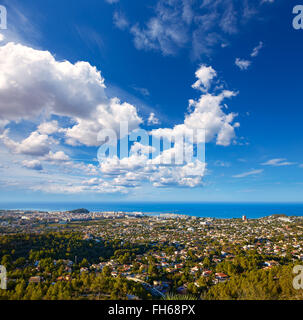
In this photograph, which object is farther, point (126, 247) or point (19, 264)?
point (126, 247)

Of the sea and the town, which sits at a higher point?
the town

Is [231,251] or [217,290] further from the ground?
[217,290]

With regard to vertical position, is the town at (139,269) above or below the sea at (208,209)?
above

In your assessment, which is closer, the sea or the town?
the town

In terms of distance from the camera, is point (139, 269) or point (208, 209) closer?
point (139, 269)

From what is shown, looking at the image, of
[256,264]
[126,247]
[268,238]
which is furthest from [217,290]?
[268,238]

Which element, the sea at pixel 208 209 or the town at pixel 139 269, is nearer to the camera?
the town at pixel 139 269

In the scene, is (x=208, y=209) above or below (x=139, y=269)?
below
